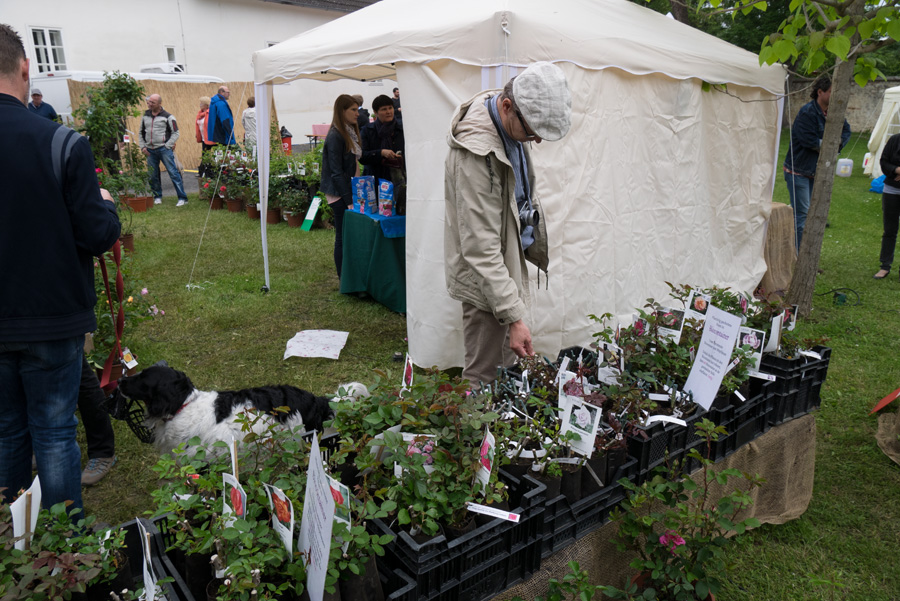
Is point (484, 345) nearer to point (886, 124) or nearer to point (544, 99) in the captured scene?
point (544, 99)

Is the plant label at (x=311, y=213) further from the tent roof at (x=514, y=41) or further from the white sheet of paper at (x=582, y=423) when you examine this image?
the white sheet of paper at (x=582, y=423)

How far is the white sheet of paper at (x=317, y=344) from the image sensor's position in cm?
451

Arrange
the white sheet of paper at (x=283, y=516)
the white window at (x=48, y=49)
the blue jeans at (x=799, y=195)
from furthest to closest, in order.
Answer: the white window at (x=48, y=49), the blue jeans at (x=799, y=195), the white sheet of paper at (x=283, y=516)

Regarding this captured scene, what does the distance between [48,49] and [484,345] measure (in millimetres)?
19058

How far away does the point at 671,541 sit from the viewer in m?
1.84

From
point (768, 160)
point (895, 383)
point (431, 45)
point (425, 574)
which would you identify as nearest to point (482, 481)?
point (425, 574)

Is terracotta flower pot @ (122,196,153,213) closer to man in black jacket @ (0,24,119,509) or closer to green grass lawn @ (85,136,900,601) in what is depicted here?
green grass lawn @ (85,136,900,601)

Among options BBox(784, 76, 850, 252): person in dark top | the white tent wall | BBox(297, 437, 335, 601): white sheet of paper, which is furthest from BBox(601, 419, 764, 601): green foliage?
BBox(784, 76, 850, 252): person in dark top

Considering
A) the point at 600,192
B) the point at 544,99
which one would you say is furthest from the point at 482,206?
the point at 600,192

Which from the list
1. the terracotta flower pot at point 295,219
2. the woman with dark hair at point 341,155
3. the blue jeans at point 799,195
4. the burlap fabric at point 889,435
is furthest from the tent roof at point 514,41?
the terracotta flower pot at point 295,219

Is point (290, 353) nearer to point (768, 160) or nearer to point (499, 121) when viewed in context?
point (499, 121)

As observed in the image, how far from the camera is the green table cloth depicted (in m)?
5.35

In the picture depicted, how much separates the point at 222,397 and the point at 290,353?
1.88 m

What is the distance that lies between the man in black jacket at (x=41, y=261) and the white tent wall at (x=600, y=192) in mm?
2114
